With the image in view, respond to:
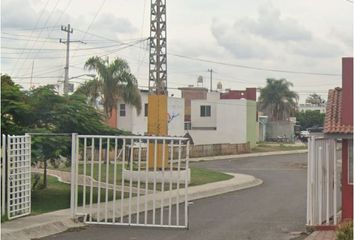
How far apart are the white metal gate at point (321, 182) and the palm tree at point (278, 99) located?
79.7 meters

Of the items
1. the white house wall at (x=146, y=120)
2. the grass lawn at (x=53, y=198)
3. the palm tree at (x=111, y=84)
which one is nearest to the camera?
the grass lawn at (x=53, y=198)

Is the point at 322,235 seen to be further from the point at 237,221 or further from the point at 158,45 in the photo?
the point at 158,45

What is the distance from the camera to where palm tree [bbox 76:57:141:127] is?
153ft

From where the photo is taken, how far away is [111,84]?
46.9 m

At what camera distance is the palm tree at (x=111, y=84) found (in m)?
46.6

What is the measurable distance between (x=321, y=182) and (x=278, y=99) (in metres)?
82.3

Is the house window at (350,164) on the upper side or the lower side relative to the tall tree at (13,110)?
lower

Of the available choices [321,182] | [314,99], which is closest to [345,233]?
[321,182]

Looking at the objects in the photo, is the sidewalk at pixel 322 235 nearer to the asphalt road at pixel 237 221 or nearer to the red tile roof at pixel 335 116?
the asphalt road at pixel 237 221

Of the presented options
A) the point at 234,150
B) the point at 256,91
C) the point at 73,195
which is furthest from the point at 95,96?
the point at 256,91

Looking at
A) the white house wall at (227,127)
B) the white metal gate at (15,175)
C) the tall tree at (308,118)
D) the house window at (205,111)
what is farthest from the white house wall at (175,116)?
the tall tree at (308,118)

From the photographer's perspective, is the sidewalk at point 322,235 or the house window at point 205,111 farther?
the house window at point 205,111

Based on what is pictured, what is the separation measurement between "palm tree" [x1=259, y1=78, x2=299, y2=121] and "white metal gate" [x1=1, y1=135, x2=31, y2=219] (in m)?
80.7

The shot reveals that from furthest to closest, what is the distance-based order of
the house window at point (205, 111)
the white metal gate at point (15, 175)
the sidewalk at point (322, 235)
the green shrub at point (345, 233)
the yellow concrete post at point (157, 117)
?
the house window at point (205, 111) < the yellow concrete post at point (157, 117) < the white metal gate at point (15, 175) < the sidewalk at point (322, 235) < the green shrub at point (345, 233)
